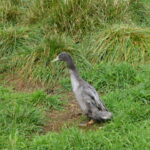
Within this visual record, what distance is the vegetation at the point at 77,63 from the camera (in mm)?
5309

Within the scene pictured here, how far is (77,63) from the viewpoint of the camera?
7.58 metres

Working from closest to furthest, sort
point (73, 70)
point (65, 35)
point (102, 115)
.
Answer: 1. point (102, 115)
2. point (73, 70)
3. point (65, 35)

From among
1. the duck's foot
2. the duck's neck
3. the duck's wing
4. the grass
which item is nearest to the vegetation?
the grass

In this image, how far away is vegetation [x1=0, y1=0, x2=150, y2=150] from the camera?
531 cm

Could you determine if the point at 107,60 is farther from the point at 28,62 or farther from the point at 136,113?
the point at 136,113

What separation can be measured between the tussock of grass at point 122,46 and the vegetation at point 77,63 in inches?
0.6

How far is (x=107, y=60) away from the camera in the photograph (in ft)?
25.5

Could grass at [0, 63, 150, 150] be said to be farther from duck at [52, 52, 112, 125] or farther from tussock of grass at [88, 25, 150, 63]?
tussock of grass at [88, 25, 150, 63]

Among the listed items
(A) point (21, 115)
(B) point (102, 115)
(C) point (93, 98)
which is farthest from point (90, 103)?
(A) point (21, 115)

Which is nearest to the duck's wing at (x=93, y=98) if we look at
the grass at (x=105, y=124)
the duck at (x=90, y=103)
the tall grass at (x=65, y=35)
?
the duck at (x=90, y=103)

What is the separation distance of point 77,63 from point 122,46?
850mm

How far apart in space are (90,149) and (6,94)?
80.1 inches

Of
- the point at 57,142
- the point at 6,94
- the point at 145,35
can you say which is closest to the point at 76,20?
the point at 145,35

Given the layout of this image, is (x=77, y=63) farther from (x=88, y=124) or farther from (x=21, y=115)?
(x=21, y=115)
